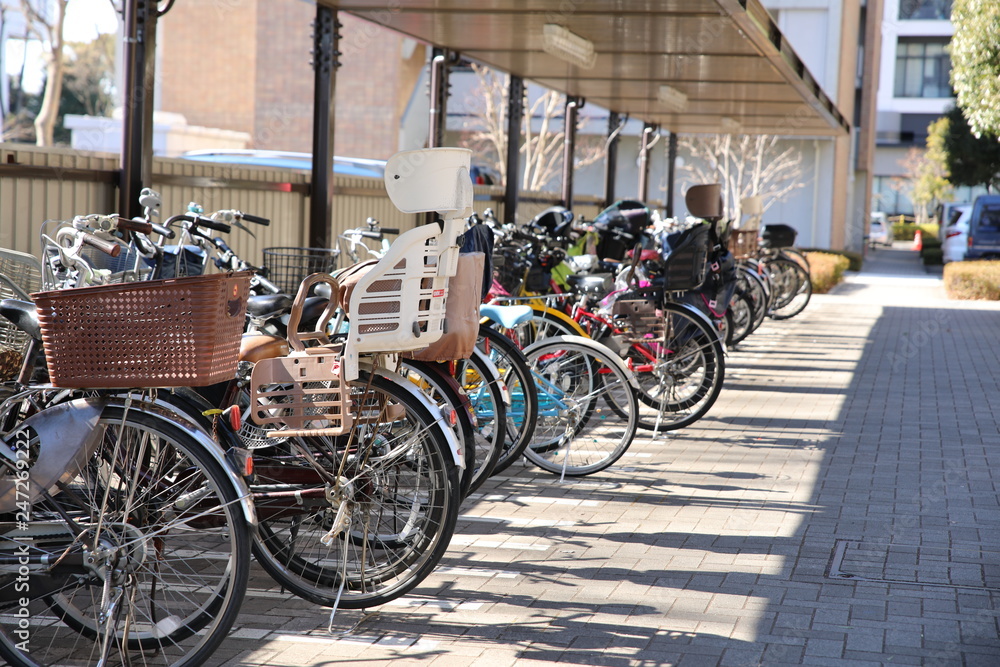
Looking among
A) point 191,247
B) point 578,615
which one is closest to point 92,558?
point 578,615

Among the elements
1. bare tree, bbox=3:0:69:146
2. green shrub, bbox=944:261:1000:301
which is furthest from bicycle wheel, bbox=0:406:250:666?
bare tree, bbox=3:0:69:146

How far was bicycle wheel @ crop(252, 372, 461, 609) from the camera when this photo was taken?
3.70 metres

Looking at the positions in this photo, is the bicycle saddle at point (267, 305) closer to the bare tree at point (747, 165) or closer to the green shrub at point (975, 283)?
the green shrub at point (975, 283)

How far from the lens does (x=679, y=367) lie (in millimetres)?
7031

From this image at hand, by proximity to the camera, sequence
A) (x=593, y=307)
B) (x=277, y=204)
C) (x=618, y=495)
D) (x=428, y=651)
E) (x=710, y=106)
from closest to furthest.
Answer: (x=428, y=651) → (x=618, y=495) → (x=593, y=307) → (x=277, y=204) → (x=710, y=106)

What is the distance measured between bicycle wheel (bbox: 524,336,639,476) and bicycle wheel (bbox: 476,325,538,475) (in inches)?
7.7

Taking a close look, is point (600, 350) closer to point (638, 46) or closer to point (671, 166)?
point (638, 46)

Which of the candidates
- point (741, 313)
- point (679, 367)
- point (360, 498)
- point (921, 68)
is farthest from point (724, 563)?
point (921, 68)

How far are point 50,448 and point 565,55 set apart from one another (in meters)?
7.44

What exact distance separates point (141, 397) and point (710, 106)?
12925 millimetres

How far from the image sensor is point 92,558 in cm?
304

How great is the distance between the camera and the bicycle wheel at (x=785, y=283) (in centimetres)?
1465

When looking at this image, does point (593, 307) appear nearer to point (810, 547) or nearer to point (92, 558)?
point (810, 547)

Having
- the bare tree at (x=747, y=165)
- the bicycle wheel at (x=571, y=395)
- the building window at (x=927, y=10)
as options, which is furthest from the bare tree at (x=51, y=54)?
the building window at (x=927, y=10)
